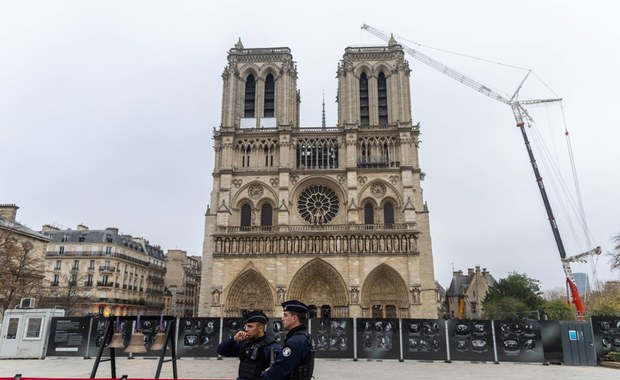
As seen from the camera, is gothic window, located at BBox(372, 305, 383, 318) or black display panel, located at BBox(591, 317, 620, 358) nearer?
black display panel, located at BBox(591, 317, 620, 358)

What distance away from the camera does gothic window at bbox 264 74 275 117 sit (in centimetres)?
3853

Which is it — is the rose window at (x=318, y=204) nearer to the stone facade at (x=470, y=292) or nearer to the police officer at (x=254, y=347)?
the stone facade at (x=470, y=292)

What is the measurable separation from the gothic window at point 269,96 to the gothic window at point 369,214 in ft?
37.9

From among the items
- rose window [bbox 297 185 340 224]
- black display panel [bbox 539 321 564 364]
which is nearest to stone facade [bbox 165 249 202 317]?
rose window [bbox 297 185 340 224]

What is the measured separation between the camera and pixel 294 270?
1273 inches

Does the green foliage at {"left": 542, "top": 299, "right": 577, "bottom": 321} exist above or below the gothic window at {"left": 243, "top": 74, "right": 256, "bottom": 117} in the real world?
below

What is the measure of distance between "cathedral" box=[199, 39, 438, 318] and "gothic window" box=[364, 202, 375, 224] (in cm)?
11

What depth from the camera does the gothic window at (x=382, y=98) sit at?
124 ft

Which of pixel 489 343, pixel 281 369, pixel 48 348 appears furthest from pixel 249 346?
pixel 48 348

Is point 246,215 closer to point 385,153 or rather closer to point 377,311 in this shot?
point 385,153

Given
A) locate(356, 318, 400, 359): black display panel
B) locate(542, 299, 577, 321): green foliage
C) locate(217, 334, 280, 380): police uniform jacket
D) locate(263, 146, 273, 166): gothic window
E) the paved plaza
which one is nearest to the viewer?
locate(217, 334, 280, 380): police uniform jacket

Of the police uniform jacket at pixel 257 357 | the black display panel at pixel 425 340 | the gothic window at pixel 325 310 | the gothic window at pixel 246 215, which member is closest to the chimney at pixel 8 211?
the gothic window at pixel 246 215

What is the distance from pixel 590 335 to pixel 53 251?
143 ft

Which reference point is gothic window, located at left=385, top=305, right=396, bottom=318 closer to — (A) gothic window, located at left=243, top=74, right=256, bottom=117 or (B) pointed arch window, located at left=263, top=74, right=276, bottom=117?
(B) pointed arch window, located at left=263, top=74, right=276, bottom=117
